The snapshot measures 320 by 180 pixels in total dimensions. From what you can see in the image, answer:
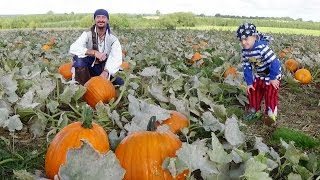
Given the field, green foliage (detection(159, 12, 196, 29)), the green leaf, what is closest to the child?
the field

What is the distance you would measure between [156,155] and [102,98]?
226 cm

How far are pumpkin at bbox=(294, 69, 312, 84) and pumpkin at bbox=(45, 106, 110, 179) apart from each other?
5.21 meters

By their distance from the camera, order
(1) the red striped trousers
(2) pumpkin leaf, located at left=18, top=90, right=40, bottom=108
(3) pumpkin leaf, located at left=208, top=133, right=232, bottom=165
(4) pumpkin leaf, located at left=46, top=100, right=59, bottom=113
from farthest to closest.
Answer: (1) the red striped trousers
(4) pumpkin leaf, located at left=46, top=100, right=59, bottom=113
(2) pumpkin leaf, located at left=18, top=90, right=40, bottom=108
(3) pumpkin leaf, located at left=208, top=133, right=232, bottom=165

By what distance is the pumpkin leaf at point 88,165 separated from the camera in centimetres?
221

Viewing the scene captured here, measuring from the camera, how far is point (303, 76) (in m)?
7.69

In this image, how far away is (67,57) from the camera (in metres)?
9.13

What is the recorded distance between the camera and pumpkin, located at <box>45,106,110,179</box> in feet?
9.89

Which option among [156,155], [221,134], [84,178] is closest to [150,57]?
[221,134]

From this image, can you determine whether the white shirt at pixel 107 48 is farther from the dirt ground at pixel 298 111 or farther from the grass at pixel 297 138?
the grass at pixel 297 138

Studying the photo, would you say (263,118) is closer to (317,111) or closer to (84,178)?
(317,111)

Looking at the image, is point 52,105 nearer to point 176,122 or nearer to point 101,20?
point 176,122

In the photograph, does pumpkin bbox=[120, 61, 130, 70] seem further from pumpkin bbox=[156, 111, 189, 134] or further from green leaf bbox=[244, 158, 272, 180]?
green leaf bbox=[244, 158, 272, 180]

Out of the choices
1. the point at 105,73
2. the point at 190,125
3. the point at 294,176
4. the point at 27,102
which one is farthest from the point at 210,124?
the point at 105,73

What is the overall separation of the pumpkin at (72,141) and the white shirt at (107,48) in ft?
9.46
